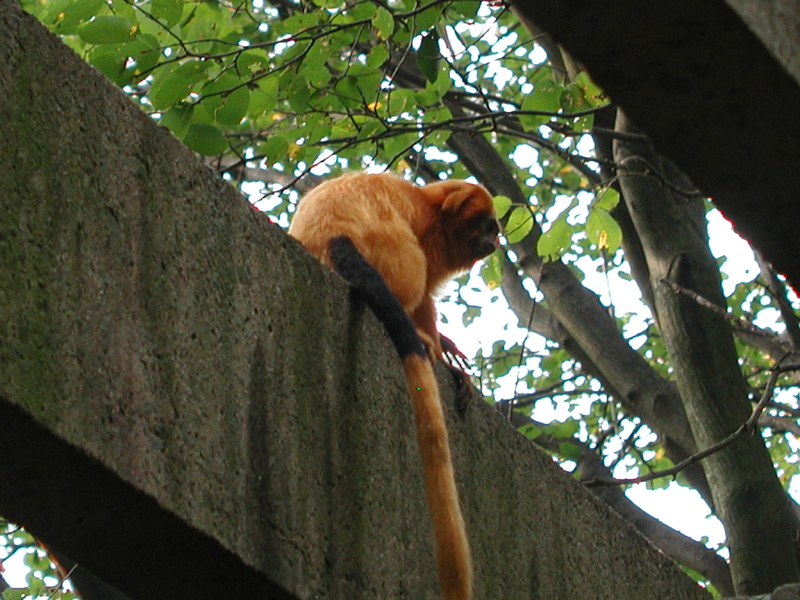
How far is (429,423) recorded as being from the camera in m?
3.23

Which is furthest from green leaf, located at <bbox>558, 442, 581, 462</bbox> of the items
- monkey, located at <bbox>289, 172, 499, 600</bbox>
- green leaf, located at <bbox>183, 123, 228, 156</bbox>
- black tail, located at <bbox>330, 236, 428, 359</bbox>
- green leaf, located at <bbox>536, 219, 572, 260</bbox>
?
black tail, located at <bbox>330, 236, 428, 359</bbox>

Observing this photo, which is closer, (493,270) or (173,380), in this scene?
(173,380)

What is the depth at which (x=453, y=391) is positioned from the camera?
384cm

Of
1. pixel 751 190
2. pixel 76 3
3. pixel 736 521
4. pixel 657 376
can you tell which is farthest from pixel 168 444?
pixel 657 376

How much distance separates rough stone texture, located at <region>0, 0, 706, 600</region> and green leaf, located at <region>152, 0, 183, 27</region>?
1.79 metres

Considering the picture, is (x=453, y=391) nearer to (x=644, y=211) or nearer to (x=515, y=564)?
(x=515, y=564)

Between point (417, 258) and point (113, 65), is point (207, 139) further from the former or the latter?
point (417, 258)

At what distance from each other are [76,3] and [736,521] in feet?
14.3

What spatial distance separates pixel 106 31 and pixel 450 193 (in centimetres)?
174

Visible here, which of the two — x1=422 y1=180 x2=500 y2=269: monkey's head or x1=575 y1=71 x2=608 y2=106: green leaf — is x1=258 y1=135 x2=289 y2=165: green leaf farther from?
x1=575 y1=71 x2=608 y2=106: green leaf

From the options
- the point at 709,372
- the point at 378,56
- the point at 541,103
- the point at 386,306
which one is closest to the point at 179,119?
the point at 378,56

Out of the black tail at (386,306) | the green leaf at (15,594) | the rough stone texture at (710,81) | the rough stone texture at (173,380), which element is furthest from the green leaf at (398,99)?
the rough stone texture at (710,81)

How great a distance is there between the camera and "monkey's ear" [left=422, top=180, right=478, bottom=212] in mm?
4988

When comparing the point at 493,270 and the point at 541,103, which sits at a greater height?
the point at 541,103
